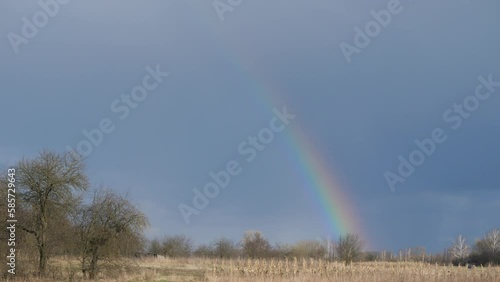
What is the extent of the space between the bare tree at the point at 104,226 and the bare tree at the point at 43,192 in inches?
72.8

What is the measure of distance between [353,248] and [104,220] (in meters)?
34.3

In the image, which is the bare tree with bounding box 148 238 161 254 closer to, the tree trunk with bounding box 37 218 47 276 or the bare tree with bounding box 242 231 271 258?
the bare tree with bounding box 242 231 271 258

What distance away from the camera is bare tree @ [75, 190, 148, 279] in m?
30.3

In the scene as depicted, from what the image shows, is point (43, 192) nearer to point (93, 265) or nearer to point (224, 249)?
point (93, 265)

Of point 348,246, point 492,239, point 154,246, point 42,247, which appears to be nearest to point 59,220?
point 42,247

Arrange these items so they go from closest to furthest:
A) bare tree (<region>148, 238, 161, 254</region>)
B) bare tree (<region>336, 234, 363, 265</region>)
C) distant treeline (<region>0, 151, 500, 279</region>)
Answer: distant treeline (<region>0, 151, 500, 279</region>)
bare tree (<region>336, 234, 363, 265</region>)
bare tree (<region>148, 238, 161, 254</region>)

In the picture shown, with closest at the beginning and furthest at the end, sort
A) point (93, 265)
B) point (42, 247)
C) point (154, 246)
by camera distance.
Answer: point (42, 247) → point (93, 265) → point (154, 246)

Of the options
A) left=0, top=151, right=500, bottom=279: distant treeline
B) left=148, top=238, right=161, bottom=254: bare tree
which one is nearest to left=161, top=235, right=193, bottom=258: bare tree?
left=148, top=238, right=161, bottom=254: bare tree

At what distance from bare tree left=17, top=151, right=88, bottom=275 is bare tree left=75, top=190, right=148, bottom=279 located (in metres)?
1.85

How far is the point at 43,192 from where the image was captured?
93.6ft

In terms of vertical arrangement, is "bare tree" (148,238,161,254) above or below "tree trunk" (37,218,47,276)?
below

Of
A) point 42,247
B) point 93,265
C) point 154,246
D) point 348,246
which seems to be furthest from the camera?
point 154,246

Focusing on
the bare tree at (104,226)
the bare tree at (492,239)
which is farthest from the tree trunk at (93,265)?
the bare tree at (492,239)

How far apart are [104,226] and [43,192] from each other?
407 cm
